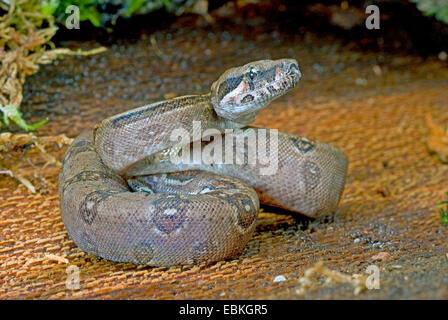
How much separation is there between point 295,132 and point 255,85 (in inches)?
110

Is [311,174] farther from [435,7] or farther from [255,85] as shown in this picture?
[435,7]

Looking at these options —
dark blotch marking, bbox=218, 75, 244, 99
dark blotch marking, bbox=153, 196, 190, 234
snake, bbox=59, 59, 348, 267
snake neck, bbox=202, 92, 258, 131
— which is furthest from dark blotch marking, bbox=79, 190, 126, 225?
dark blotch marking, bbox=218, 75, 244, 99

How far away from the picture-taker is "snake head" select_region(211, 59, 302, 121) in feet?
16.2

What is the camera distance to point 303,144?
5.49 meters

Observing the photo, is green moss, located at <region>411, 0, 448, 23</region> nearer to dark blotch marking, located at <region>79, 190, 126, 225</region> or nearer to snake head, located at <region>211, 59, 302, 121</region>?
snake head, located at <region>211, 59, 302, 121</region>

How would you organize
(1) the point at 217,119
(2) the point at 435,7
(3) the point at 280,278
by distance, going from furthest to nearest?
(2) the point at 435,7, (1) the point at 217,119, (3) the point at 280,278

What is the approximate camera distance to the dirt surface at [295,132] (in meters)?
3.91

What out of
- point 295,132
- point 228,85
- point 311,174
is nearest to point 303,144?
point 311,174

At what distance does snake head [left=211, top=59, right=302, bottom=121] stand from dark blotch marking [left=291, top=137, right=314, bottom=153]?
0.65 meters

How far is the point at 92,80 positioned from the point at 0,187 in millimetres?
2034

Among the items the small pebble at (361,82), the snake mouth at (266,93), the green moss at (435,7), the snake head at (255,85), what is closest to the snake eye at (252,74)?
the snake head at (255,85)

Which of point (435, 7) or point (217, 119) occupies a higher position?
point (435, 7)

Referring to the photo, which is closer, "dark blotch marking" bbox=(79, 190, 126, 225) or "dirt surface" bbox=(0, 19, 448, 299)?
"dirt surface" bbox=(0, 19, 448, 299)

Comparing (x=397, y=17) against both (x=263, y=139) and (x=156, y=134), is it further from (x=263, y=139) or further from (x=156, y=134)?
(x=156, y=134)
